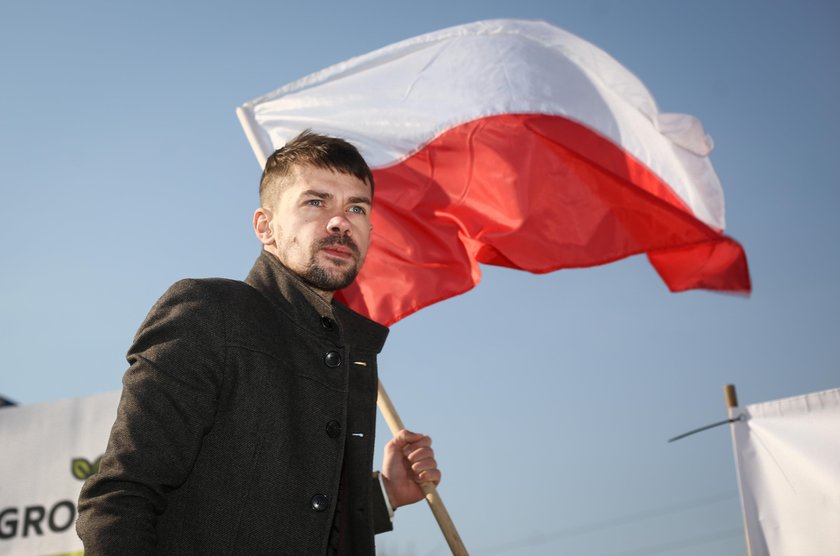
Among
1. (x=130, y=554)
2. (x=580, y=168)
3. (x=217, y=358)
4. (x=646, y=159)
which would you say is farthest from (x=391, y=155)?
(x=130, y=554)

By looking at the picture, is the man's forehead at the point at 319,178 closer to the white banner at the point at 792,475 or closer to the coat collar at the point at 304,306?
the coat collar at the point at 304,306

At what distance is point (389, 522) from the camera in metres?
3.60

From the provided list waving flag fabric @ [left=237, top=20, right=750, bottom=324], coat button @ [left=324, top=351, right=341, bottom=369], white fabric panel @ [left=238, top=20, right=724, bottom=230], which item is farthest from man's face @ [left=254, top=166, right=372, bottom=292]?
white fabric panel @ [left=238, top=20, right=724, bottom=230]

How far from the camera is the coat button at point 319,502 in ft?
8.55

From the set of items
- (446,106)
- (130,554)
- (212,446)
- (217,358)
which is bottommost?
(130,554)

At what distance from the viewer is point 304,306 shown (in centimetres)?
298

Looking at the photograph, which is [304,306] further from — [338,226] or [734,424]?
[734,424]

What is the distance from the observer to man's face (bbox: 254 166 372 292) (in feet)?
10.3

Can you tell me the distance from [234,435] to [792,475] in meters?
4.65

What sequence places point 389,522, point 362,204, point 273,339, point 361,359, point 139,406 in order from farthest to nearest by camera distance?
point 389,522, point 362,204, point 361,359, point 273,339, point 139,406

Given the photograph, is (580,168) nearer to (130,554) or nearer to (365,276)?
(365,276)

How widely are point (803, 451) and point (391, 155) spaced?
11.3 feet

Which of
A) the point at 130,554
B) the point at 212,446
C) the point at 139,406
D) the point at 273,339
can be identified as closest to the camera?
the point at 130,554

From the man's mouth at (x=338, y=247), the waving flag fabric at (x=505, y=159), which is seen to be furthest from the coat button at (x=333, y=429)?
the waving flag fabric at (x=505, y=159)
